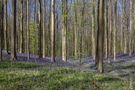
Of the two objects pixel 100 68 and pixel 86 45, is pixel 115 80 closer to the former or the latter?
pixel 100 68

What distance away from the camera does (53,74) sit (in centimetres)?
1972

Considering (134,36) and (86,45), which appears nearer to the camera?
(134,36)

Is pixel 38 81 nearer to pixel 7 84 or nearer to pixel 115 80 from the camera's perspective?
pixel 7 84

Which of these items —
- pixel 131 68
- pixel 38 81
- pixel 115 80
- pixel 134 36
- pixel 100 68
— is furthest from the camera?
pixel 134 36

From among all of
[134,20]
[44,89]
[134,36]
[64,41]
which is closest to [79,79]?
[44,89]

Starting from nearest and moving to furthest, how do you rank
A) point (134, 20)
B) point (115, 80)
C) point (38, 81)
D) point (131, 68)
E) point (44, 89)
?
point (44, 89), point (38, 81), point (115, 80), point (131, 68), point (134, 20)

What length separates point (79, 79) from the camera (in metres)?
18.4

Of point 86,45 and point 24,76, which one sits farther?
point 86,45

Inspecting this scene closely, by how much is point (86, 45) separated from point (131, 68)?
59.6 meters

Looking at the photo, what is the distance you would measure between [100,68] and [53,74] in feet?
18.3

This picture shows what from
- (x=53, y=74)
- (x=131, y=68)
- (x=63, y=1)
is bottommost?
(x=131, y=68)

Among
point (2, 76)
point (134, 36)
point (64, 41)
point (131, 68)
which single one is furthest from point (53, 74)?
point (134, 36)

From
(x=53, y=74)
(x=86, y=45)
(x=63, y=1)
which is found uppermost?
(x=63, y=1)

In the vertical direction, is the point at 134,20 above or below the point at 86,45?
above
